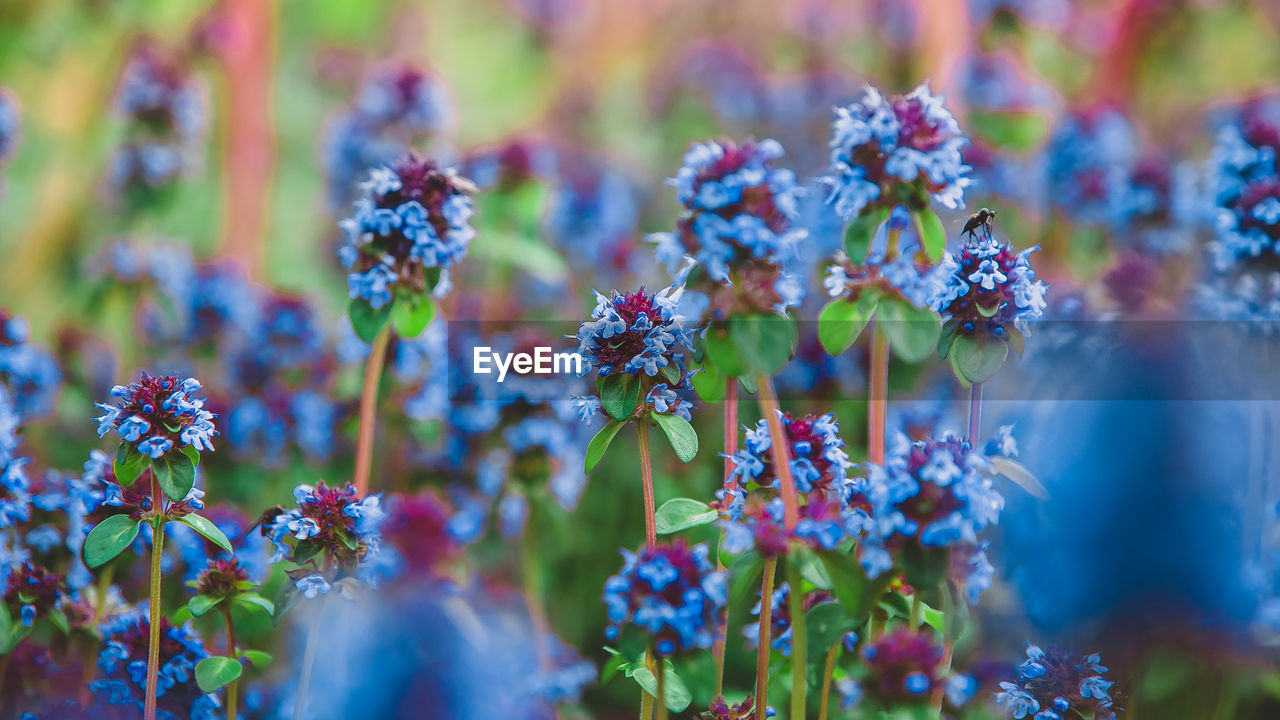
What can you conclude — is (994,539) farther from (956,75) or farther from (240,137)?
(240,137)

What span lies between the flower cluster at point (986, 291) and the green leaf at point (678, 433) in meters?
0.33

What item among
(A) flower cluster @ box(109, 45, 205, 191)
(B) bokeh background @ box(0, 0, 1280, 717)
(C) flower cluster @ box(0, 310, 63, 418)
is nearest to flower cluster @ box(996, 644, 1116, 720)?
(B) bokeh background @ box(0, 0, 1280, 717)

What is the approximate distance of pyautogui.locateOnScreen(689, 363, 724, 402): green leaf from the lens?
1085 millimetres

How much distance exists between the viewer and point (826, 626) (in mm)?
979

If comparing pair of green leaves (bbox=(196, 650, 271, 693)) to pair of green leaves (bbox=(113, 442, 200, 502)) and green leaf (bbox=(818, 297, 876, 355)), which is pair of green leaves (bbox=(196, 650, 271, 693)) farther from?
green leaf (bbox=(818, 297, 876, 355))

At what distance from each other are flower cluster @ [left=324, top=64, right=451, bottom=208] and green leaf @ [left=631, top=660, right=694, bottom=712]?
1.66 metres

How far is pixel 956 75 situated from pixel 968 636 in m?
2.15

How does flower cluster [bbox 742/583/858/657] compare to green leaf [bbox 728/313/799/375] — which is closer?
green leaf [bbox 728/313/799/375]

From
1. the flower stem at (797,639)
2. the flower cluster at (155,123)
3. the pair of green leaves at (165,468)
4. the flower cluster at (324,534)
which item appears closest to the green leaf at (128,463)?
the pair of green leaves at (165,468)

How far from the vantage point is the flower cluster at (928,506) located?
2.93 feet

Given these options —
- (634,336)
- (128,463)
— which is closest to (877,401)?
(634,336)

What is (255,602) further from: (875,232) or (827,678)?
(875,232)

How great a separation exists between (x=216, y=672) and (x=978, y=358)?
98cm

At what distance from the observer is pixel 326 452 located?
6.48 ft
